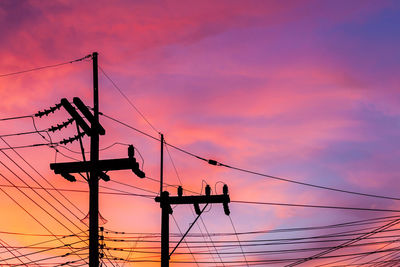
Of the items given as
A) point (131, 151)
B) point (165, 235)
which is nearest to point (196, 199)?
point (165, 235)

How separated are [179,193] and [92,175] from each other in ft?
27.7

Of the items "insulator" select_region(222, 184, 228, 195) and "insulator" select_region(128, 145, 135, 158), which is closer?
"insulator" select_region(128, 145, 135, 158)

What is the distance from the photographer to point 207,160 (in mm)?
32844

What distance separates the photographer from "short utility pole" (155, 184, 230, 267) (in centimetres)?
2991

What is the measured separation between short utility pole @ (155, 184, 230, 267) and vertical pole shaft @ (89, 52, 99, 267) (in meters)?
6.76

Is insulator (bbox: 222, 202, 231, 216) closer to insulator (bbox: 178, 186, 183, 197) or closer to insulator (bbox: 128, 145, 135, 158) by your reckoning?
insulator (bbox: 178, 186, 183, 197)

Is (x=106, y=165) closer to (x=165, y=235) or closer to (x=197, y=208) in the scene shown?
(x=165, y=235)

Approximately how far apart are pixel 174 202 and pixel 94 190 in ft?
26.9

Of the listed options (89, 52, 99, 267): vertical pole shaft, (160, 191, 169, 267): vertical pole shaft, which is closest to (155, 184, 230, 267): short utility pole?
(160, 191, 169, 267): vertical pole shaft

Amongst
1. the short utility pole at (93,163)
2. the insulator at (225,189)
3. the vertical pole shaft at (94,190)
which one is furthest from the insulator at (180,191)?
the vertical pole shaft at (94,190)

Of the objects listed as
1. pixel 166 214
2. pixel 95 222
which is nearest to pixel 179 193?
pixel 166 214

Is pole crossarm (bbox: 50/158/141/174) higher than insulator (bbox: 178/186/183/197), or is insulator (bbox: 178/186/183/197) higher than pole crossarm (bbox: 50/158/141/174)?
insulator (bbox: 178/186/183/197)

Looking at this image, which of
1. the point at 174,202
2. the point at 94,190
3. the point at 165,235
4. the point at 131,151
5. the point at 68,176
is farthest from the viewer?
the point at 174,202

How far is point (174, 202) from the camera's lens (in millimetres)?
31312
